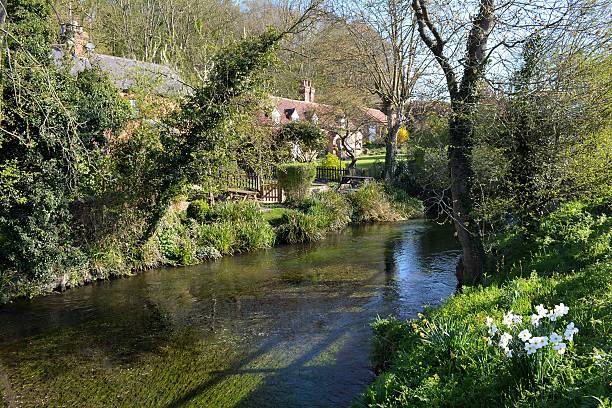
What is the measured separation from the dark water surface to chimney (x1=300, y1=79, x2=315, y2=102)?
30811mm

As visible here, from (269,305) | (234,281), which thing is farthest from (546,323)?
(234,281)

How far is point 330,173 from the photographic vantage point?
1174 inches

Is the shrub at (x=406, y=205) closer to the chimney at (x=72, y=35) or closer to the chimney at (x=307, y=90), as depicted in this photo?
the chimney at (x=72, y=35)

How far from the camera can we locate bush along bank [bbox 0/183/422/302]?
41.9 feet

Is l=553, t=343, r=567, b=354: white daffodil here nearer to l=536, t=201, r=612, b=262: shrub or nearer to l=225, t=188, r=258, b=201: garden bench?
l=536, t=201, r=612, b=262: shrub

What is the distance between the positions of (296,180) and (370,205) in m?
3.93

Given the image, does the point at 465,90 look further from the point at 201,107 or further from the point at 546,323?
the point at 201,107

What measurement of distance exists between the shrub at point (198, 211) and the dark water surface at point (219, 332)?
1942mm

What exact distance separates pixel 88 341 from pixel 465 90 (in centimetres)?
865

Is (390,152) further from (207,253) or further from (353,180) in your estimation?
(207,253)

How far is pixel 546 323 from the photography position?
409 centimetres

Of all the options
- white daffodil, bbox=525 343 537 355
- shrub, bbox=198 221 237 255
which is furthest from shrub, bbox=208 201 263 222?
white daffodil, bbox=525 343 537 355

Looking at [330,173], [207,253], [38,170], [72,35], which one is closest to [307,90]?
[330,173]

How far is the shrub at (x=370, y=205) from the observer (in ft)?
71.5
